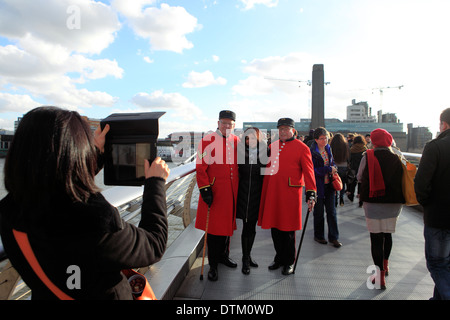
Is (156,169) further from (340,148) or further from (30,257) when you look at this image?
(340,148)

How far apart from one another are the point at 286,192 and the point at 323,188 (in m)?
1.20

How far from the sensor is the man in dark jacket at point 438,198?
2207 mm

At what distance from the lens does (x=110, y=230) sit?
92cm

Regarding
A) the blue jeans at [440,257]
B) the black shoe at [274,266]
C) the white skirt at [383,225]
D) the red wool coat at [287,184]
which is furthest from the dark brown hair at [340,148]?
the blue jeans at [440,257]

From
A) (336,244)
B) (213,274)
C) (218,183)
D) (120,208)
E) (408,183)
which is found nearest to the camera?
(120,208)

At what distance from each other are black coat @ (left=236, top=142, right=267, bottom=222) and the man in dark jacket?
4.98 ft

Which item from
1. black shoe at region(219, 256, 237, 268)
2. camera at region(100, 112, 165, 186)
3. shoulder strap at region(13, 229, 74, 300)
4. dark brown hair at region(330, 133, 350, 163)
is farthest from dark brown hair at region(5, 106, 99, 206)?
dark brown hair at region(330, 133, 350, 163)

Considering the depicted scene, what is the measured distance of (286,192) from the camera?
126 inches

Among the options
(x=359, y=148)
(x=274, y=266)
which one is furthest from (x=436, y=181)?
(x=359, y=148)

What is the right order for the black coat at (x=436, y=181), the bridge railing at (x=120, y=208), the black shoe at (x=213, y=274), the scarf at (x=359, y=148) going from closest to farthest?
the bridge railing at (x=120, y=208)
the black coat at (x=436, y=181)
the black shoe at (x=213, y=274)
the scarf at (x=359, y=148)

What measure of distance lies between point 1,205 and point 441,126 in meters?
2.85

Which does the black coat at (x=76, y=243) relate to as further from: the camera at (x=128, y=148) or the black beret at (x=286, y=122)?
the black beret at (x=286, y=122)
